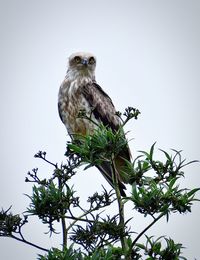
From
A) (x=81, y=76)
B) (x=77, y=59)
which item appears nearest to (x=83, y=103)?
(x=81, y=76)

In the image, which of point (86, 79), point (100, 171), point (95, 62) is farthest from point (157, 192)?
point (95, 62)

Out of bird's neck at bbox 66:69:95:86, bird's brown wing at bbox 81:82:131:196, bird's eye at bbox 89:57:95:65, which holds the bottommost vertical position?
bird's brown wing at bbox 81:82:131:196

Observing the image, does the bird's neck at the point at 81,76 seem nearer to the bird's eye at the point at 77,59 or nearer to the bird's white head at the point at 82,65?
the bird's white head at the point at 82,65

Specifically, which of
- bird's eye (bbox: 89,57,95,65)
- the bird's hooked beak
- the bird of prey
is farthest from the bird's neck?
bird's eye (bbox: 89,57,95,65)

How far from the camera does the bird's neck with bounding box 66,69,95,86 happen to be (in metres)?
12.1

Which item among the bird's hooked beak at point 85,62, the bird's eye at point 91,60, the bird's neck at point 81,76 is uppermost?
the bird's eye at point 91,60

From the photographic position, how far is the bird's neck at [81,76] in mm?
12070

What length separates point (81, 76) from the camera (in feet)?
40.4

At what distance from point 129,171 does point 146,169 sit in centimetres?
15

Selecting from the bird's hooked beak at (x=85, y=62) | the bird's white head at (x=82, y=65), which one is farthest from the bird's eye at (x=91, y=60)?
the bird's hooked beak at (x=85, y=62)

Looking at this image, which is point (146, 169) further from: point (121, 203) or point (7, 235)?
point (7, 235)

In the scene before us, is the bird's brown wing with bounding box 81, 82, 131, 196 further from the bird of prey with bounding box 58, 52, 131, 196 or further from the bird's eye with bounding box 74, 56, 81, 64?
the bird's eye with bounding box 74, 56, 81, 64

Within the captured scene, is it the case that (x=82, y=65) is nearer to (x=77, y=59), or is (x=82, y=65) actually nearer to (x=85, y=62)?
(x=85, y=62)

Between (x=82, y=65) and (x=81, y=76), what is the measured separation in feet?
1.41
